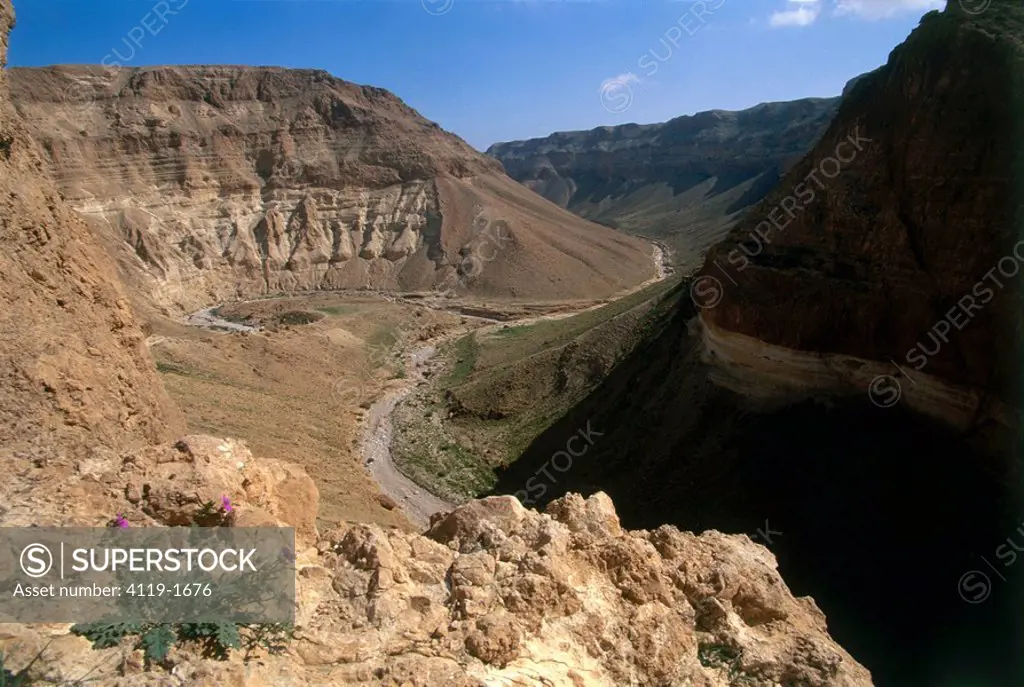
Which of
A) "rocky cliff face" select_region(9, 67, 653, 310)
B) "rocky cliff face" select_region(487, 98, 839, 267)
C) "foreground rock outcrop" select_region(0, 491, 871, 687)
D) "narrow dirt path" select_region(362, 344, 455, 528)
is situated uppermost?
"rocky cliff face" select_region(487, 98, 839, 267)

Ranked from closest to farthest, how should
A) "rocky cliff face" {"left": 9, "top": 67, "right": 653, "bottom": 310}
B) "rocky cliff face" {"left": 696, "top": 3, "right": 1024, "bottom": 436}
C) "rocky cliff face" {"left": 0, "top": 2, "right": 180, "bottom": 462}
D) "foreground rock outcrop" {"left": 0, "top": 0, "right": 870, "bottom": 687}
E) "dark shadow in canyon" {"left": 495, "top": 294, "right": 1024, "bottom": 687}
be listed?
"foreground rock outcrop" {"left": 0, "top": 0, "right": 870, "bottom": 687} < "rocky cliff face" {"left": 0, "top": 2, "right": 180, "bottom": 462} < "dark shadow in canyon" {"left": 495, "top": 294, "right": 1024, "bottom": 687} < "rocky cliff face" {"left": 696, "top": 3, "right": 1024, "bottom": 436} < "rocky cliff face" {"left": 9, "top": 67, "right": 653, "bottom": 310}

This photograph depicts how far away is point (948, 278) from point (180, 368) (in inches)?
1200

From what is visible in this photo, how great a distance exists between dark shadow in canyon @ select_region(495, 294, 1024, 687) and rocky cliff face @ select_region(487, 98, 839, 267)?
64494 millimetres

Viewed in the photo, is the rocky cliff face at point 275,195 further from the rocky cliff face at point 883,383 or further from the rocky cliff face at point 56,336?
the rocky cliff face at point 56,336

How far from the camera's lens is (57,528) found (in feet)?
19.9

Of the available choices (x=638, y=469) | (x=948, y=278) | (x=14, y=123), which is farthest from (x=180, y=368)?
(x=948, y=278)

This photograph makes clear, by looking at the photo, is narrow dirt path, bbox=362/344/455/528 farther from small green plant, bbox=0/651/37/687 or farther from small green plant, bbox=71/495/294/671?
small green plant, bbox=0/651/37/687

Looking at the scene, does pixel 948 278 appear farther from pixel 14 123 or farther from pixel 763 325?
pixel 14 123

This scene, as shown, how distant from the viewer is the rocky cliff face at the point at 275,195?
60.5m

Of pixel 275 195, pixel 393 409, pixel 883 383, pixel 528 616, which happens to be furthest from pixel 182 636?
pixel 275 195

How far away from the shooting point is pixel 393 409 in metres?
37.1

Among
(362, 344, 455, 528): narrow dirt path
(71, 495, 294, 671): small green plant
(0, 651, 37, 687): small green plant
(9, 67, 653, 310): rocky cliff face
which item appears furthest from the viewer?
(9, 67, 653, 310): rocky cliff face

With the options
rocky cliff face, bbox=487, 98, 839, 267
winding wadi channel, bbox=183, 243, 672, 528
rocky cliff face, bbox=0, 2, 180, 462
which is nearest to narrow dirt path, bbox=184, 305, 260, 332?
winding wadi channel, bbox=183, 243, 672, 528

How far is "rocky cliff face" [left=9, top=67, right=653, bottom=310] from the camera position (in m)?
60.5
